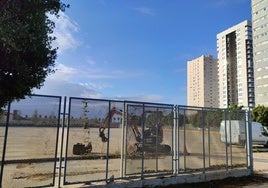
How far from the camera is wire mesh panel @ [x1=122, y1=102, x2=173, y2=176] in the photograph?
35.7ft

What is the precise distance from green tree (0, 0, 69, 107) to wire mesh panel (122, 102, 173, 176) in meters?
4.52

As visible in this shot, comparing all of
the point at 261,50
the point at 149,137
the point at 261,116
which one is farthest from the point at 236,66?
the point at 149,137

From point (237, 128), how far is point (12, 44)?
37.3 ft

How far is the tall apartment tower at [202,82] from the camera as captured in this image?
159250 mm

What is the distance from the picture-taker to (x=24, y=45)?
583 centimetres

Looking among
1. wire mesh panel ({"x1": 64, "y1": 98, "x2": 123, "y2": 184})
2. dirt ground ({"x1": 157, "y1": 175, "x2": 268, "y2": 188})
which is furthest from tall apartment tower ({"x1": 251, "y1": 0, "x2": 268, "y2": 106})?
wire mesh panel ({"x1": 64, "y1": 98, "x2": 123, "y2": 184})

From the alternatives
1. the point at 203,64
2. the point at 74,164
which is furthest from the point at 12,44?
the point at 203,64

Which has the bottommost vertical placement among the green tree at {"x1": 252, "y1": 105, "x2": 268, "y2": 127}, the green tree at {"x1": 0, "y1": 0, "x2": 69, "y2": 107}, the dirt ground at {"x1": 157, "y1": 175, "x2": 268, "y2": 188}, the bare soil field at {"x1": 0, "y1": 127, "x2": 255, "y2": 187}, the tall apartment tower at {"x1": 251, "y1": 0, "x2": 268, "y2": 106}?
the dirt ground at {"x1": 157, "y1": 175, "x2": 268, "y2": 188}

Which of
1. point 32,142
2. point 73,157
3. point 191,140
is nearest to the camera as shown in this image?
point 32,142

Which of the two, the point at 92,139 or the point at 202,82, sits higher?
the point at 202,82

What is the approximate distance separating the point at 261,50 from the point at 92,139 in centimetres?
9506

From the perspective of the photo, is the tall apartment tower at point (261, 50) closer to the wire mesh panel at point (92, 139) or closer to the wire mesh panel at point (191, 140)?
the wire mesh panel at point (191, 140)

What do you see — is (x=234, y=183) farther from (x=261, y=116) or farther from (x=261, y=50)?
(x=261, y=50)

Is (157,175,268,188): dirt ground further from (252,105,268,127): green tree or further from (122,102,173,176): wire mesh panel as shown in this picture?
(252,105,268,127): green tree
